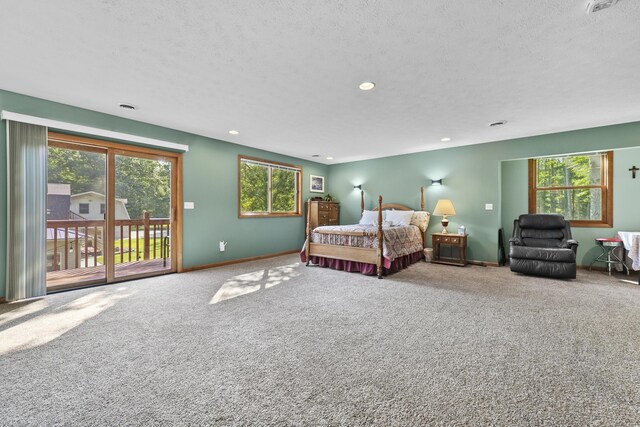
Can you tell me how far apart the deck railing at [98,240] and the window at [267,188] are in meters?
1.56

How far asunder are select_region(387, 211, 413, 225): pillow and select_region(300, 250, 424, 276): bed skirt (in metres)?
0.70

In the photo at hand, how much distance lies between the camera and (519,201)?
5.68 m

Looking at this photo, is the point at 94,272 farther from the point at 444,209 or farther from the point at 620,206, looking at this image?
the point at 620,206

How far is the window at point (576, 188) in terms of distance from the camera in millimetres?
4969

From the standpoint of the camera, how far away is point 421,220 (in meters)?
5.94

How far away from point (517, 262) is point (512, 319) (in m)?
2.28

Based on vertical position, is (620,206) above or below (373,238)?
above

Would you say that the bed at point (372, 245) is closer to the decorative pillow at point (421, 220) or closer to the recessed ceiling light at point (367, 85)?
the decorative pillow at point (421, 220)

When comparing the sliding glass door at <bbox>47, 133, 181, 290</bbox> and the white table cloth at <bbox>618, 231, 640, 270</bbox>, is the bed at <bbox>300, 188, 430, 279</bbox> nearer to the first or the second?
the sliding glass door at <bbox>47, 133, 181, 290</bbox>

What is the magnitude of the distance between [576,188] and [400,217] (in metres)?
3.31

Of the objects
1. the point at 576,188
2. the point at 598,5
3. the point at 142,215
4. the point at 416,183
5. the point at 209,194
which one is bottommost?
the point at 142,215

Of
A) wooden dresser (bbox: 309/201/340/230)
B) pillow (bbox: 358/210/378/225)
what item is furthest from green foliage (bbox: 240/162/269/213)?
pillow (bbox: 358/210/378/225)

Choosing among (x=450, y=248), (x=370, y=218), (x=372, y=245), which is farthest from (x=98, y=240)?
(x=450, y=248)

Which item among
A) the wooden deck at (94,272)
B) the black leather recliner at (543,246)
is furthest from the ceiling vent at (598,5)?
the wooden deck at (94,272)
